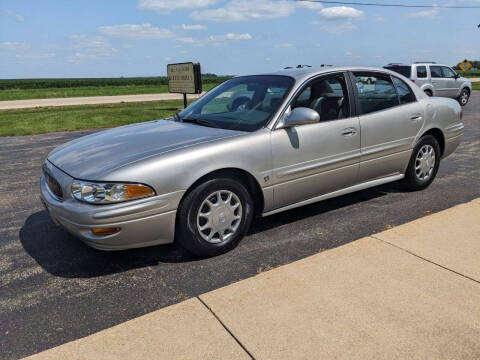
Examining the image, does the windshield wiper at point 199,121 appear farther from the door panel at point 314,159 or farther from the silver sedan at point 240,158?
the door panel at point 314,159

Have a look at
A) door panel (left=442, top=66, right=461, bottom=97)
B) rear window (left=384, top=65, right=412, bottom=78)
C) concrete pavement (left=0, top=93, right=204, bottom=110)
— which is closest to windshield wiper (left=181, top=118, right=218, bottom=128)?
rear window (left=384, top=65, right=412, bottom=78)

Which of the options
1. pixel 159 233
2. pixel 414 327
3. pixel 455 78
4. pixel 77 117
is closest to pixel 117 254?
pixel 159 233

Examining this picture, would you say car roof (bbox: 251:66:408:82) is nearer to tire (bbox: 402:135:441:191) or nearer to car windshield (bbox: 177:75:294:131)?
car windshield (bbox: 177:75:294:131)

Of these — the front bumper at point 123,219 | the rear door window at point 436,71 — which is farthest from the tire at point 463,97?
the front bumper at point 123,219

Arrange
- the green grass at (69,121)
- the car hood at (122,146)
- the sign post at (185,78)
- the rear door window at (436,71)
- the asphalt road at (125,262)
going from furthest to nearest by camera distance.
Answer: the rear door window at (436,71) → the sign post at (185,78) → the green grass at (69,121) → the car hood at (122,146) → the asphalt road at (125,262)

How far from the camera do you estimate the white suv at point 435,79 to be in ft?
52.2

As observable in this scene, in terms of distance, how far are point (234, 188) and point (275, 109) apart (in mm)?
892

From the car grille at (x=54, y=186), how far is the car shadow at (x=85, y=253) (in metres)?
0.52

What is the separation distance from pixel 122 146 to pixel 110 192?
2.18 ft

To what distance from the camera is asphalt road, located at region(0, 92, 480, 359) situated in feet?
9.21

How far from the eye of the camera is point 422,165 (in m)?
5.21

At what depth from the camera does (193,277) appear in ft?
10.9

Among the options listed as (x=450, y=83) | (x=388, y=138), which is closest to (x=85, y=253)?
(x=388, y=138)

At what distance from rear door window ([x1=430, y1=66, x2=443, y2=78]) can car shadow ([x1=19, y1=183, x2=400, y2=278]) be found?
14.2 m
